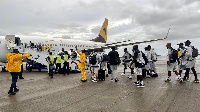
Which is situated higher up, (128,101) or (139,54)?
(139,54)

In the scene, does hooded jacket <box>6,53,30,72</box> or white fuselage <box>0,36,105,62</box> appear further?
Result: white fuselage <box>0,36,105,62</box>

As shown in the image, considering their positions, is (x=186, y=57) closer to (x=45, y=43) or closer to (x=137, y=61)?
(x=137, y=61)

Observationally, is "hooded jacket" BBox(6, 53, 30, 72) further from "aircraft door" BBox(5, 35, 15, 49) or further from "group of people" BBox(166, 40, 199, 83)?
"aircraft door" BBox(5, 35, 15, 49)

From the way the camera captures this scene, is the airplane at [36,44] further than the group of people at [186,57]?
Yes

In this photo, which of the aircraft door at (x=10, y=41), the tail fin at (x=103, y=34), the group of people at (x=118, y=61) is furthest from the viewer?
the tail fin at (x=103, y=34)

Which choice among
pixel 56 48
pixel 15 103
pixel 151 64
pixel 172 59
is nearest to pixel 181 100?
pixel 172 59

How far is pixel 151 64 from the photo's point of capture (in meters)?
10.5

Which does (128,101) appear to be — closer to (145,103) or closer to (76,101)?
(145,103)

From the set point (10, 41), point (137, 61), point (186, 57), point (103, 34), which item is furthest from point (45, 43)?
point (103, 34)

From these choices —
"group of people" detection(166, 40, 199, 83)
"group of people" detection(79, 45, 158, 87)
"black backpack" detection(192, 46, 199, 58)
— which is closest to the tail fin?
"group of people" detection(79, 45, 158, 87)

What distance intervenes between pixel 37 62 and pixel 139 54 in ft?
34.9

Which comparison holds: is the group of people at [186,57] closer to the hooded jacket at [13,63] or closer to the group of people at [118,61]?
the group of people at [118,61]

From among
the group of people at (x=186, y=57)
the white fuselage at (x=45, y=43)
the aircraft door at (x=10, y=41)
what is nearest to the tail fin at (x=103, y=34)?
the white fuselage at (x=45, y=43)

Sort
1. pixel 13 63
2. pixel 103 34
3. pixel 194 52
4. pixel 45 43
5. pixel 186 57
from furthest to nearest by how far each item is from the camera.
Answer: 1. pixel 103 34
2. pixel 45 43
3. pixel 186 57
4. pixel 194 52
5. pixel 13 63
